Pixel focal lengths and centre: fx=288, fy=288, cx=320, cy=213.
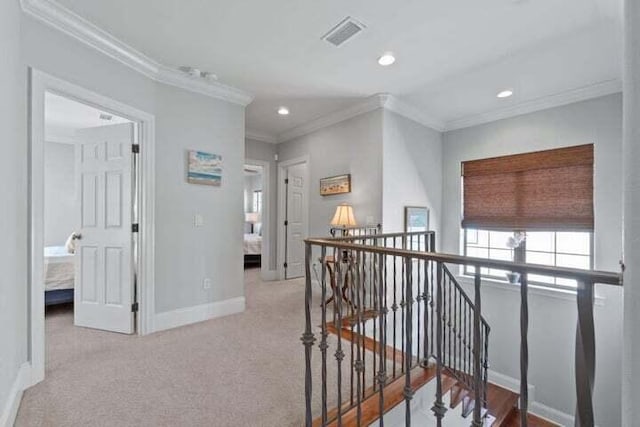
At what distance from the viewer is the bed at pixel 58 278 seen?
351cm

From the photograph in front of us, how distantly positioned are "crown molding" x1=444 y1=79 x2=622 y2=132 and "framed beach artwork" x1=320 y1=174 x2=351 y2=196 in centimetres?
212

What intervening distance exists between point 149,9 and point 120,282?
2.46m

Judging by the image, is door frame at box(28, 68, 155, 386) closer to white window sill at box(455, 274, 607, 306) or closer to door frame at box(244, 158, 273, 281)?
door frame at box(244, 158, 273, 281)

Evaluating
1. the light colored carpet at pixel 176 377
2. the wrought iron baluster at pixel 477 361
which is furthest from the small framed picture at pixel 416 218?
the wrought iron baluster at pixel 477 361

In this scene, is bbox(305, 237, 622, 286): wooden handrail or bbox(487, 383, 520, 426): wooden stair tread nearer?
bbox(305, 237, 622, 286): wooden handrail

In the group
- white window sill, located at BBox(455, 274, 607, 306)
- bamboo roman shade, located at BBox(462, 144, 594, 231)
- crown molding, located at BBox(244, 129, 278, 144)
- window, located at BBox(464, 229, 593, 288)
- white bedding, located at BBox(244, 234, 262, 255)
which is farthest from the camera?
white bedding, located at BBox(244, 234, 262, 255)

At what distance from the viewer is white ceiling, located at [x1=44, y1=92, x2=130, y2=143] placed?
13.0 feet

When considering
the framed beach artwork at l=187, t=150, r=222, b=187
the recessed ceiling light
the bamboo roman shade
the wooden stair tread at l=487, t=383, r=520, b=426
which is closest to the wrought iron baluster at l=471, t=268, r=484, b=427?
the recessed ceiling light

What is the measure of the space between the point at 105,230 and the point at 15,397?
162 cm

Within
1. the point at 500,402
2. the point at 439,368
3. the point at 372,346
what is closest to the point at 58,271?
the point at 372,346

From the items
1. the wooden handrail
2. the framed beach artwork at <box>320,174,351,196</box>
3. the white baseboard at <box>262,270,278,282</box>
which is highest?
the framed beach artwork at <box>320,174,351,196</box>

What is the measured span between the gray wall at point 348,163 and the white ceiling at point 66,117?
2.66 meters

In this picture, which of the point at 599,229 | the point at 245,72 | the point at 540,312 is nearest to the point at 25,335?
the point at 245,72

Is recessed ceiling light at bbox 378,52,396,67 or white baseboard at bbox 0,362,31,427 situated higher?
recessed ceiling light at bbox 378,52,396,67
